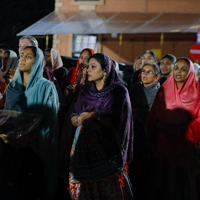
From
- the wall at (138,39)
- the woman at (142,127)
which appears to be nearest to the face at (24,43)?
the woman at (142,127)

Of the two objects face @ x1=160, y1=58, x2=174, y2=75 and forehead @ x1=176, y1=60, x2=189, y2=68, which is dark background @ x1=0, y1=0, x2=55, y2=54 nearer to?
face @ x1=160, y1=58, x2=174, y2=75

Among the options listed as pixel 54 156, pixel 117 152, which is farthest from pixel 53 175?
pixel 117 152

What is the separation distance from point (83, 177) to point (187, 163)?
1.33m

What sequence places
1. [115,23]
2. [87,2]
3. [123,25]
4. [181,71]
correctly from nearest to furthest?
[181,71] < [123,25] < [115,23] < [87,2]

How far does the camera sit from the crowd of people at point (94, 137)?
9.84 ft

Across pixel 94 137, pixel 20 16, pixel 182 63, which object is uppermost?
pixel 20 16

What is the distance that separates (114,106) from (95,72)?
381 millimetres

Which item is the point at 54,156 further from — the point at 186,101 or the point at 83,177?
the point at 186,101

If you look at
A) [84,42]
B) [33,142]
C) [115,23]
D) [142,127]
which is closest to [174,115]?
[142,127]

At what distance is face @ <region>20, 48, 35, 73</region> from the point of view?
3.29 metres

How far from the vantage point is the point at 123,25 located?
13.5 metres

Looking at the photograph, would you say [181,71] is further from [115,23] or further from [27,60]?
[115,23]

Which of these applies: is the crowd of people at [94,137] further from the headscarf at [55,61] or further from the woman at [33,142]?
the headscarf at [55,61]

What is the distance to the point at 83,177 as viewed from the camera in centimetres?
295
